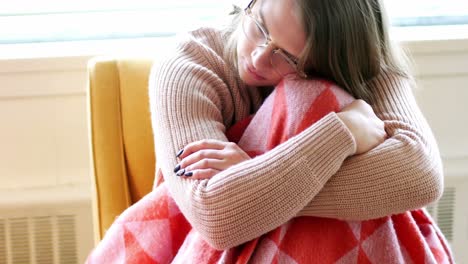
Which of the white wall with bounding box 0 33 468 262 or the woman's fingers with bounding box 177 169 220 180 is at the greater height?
the white wall with bounding box 0 33 468 262

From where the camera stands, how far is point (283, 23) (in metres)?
1.07

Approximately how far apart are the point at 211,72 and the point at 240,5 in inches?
5.5

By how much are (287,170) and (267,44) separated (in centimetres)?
24

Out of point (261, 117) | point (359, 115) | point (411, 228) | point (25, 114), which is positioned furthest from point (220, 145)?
point (25, 114)

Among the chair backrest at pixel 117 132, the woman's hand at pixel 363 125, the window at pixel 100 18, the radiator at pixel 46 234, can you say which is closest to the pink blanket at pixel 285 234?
the woman's hand at pixel 363 125

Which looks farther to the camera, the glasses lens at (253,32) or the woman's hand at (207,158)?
the glasses lens at (253,32)

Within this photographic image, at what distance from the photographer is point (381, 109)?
3.74ft

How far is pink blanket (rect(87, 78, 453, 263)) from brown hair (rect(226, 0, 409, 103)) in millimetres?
45

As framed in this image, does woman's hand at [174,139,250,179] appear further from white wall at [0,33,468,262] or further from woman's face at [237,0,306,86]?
white wall at [0,33,468,262]

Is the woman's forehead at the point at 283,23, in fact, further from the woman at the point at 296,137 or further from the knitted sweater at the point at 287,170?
the knitted sweater at the point at 287,170

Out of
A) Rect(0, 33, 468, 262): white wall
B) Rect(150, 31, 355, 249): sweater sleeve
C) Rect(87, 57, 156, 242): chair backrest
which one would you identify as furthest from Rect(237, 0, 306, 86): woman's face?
Rect(0, 33, 468, 262): white wall

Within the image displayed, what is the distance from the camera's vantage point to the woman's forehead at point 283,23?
106 centimetres

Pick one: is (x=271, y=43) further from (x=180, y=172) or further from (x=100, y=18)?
(x=100, y=18)

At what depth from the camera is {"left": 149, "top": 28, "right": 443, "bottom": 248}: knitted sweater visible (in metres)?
0.96
